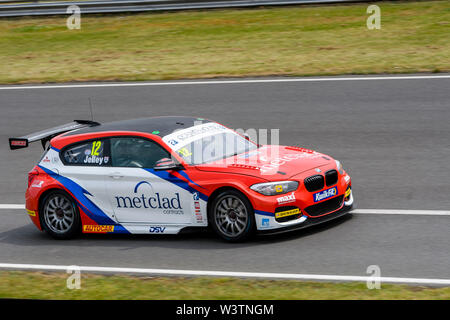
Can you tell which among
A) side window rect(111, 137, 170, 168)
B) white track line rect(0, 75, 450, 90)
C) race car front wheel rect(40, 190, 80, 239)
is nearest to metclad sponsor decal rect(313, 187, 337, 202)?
side window rect(111, 137, 170, 168)

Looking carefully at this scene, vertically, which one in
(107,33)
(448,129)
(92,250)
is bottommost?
(92,250)

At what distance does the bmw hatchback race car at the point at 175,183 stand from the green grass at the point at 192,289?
A: 1.36 meters

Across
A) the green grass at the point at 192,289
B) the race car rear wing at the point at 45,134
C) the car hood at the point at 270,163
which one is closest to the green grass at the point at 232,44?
the race car rear wing at the point at 45,134

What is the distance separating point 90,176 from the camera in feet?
33.6

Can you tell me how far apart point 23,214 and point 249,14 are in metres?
12.4

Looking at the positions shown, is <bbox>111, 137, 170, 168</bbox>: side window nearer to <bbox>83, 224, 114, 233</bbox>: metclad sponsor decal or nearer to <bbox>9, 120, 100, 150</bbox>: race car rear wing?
<bbox>83, 224, 114, 233</bbox>: metclad sponsor decal

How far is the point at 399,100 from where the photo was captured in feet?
48.4

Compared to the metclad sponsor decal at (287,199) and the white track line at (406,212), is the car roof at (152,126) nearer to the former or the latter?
the metclad sponsor decal at (287,199)

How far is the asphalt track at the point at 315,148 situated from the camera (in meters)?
8.74

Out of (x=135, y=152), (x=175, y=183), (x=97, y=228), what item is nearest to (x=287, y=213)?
(x=175, y=183)

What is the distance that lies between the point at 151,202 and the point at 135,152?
0.77m
